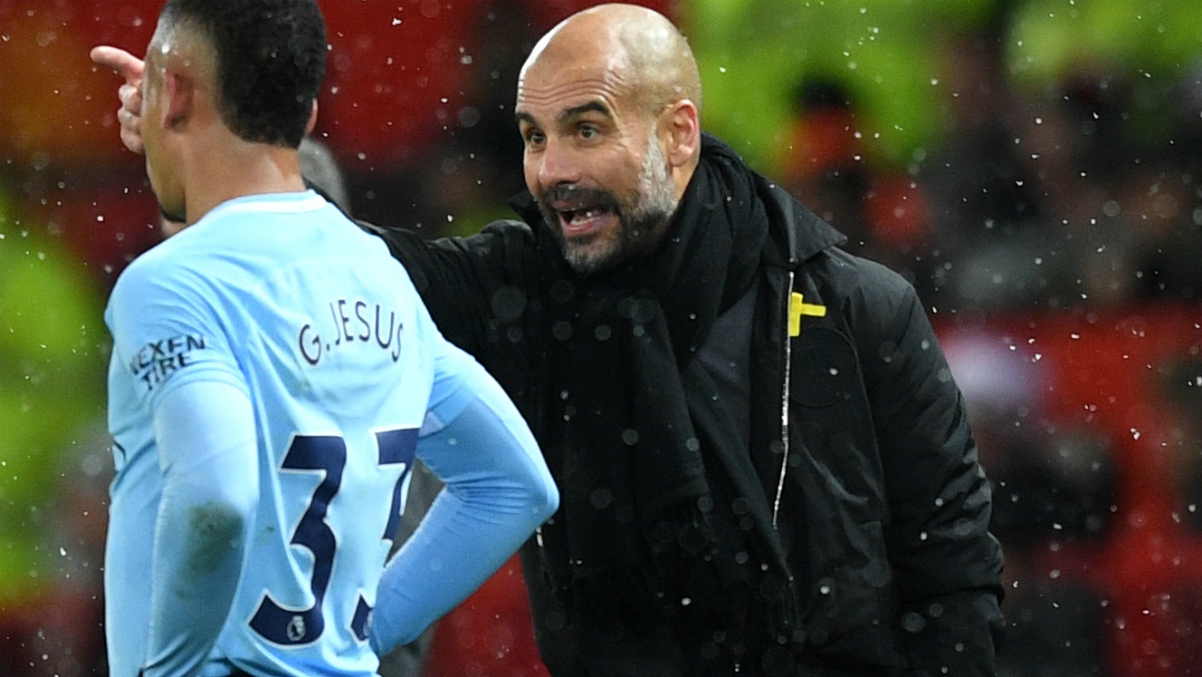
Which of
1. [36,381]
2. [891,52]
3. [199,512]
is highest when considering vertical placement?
[199,512]

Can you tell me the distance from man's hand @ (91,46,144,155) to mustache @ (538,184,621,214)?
75 cm

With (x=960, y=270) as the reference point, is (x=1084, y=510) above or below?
below

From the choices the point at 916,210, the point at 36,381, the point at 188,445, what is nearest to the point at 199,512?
the point at 188,445

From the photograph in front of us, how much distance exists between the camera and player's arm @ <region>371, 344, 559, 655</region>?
1851 millimetres

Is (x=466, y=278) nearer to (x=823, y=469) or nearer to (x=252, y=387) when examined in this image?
(x=823, y=469)

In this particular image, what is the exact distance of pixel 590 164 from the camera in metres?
2.56

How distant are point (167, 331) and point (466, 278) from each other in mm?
1102

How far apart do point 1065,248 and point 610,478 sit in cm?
329

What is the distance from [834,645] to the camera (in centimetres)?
259

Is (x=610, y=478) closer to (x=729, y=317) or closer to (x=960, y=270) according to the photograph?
(x=729, y=317)

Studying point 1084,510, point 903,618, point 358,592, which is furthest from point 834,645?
point 1084,510

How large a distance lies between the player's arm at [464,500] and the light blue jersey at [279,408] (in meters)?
0.09

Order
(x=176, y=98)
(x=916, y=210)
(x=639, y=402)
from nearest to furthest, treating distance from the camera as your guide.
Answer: (x=176, y=98) → (x=639, y=402) → (x=916, y=210)

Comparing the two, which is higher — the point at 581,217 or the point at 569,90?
the point at 569,90
